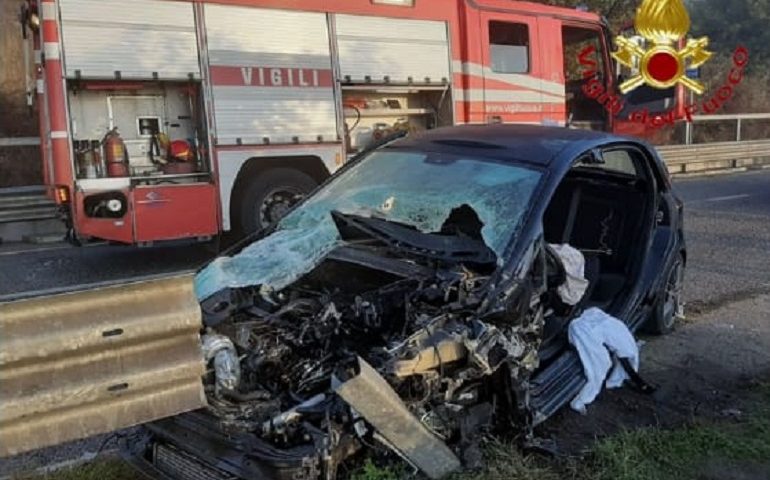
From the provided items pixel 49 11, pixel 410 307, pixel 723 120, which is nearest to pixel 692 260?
pixel 410 307

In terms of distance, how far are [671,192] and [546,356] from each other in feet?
6.87

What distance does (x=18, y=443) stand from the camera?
249 cm

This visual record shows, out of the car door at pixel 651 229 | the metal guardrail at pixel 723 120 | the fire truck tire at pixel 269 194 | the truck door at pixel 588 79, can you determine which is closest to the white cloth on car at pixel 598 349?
the car door at pixel 651 229

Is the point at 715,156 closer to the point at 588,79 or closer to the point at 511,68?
the point at 588,79

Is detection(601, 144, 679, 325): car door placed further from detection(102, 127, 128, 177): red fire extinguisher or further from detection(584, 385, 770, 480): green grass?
detection(102, 127, 128, 177): red fire extinguisher

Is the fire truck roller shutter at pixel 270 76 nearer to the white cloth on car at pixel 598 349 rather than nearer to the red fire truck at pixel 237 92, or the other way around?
the red fire truck at pixel 237 92

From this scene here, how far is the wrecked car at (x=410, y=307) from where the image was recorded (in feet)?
9.46

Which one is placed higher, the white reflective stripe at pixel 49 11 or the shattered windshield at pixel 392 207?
the white reflective stripe at pixel 49 11

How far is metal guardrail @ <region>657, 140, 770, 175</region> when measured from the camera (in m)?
19.4

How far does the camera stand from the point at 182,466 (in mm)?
3004

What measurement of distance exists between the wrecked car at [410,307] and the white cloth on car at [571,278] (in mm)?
65

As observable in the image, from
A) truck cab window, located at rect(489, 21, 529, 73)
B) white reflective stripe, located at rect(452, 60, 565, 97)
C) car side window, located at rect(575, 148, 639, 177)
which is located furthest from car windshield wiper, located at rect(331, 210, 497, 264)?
truck cab window, located at rect(489, 21, 529, 73)

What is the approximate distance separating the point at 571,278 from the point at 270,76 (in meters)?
5.75

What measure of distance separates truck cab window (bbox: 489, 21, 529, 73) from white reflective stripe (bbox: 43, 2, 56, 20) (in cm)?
570
